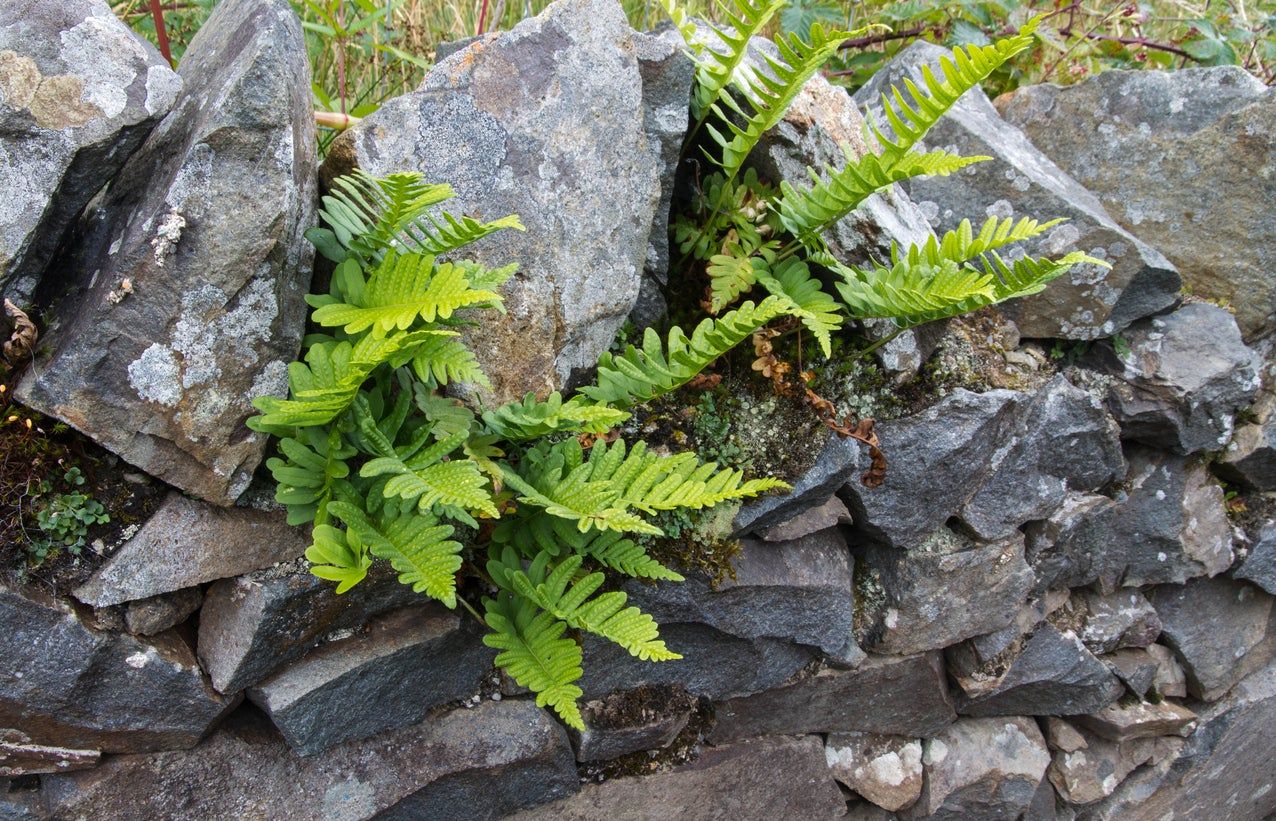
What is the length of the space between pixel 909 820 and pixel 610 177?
116 inches

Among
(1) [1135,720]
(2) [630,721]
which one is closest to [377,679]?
(2) [630,721]

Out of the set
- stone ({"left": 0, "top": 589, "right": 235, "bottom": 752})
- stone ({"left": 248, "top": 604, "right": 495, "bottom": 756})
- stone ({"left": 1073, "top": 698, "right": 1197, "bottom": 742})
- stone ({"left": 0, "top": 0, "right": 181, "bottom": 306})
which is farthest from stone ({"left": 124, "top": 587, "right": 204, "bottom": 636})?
stone ({"left": 1073, "top": 698, "right": 1197, "bottom": 742})

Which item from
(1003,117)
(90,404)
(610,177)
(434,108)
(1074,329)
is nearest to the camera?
(90,404)

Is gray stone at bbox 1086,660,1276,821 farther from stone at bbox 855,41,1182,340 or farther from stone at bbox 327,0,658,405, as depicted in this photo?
stone at bbox 327,0,658,405

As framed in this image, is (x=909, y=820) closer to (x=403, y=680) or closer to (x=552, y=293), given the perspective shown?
(x=403, y=680)

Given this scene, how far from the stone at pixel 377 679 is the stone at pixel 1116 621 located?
2.63 m

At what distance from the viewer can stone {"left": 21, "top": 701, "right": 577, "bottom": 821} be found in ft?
8.14

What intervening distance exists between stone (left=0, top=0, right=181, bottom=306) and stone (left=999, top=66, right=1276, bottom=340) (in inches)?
138

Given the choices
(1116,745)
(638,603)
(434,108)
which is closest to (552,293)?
(434,108)

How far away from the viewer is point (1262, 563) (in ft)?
13.5

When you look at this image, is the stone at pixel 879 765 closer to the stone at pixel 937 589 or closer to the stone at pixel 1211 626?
the stone at pixel 937 589

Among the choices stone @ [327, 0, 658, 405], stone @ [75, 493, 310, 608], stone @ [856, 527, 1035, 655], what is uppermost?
stone @ [327, 0, 658, 405]

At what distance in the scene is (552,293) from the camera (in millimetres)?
2666

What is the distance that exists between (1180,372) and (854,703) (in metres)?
1.83
